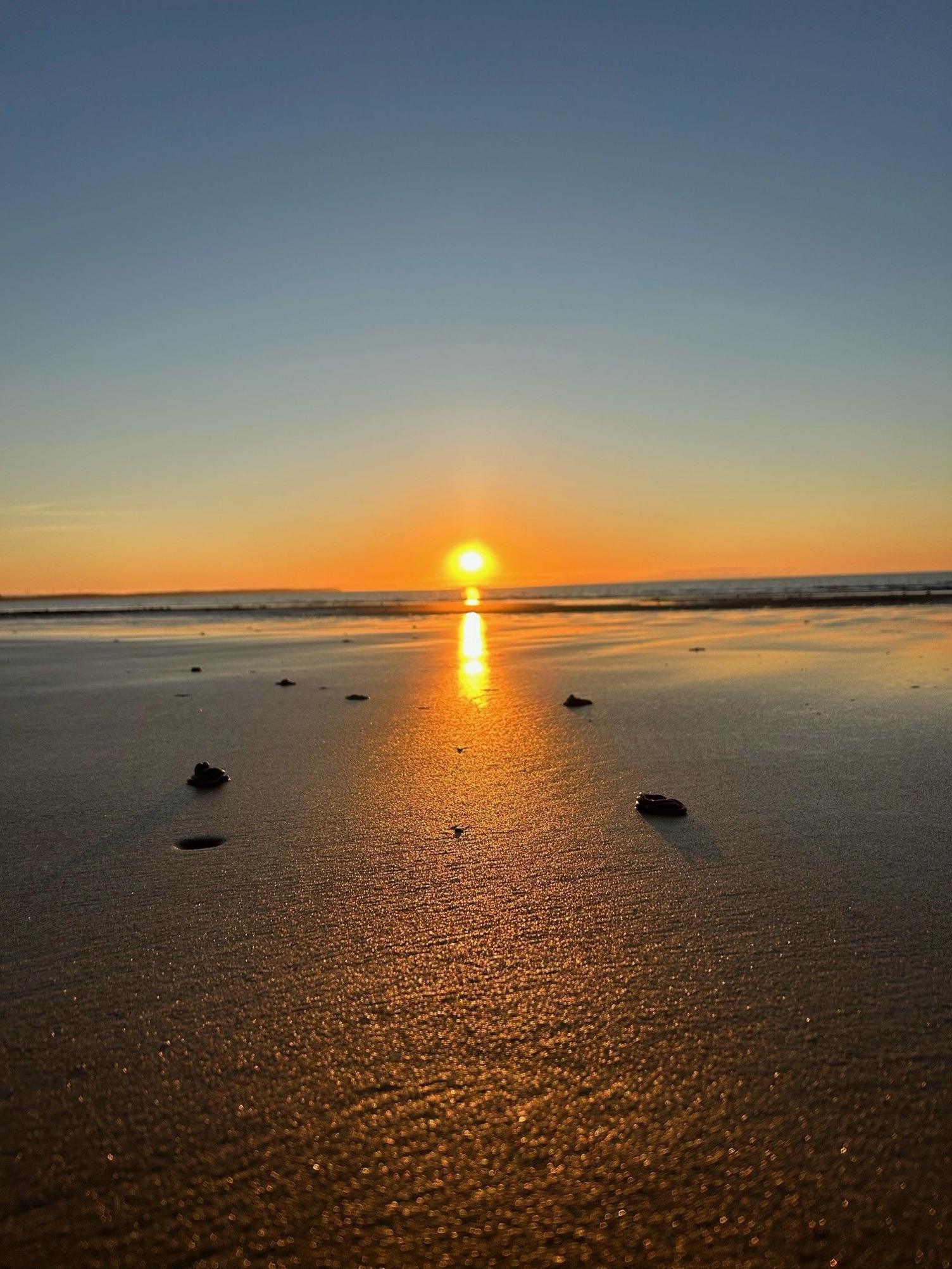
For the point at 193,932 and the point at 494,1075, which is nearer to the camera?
the point at 494,1075

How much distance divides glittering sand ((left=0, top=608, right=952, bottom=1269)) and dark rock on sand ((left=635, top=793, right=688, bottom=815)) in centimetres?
16

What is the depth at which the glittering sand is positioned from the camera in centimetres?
179

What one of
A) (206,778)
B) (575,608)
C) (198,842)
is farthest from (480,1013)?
(575,608)

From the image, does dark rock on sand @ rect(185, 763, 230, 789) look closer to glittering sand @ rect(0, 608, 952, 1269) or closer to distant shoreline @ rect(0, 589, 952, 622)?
glittering sand @ rect(0, 608, 952, 1269)

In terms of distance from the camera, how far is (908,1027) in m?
2.45

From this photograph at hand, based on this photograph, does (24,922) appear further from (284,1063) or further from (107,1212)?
(107,1212)

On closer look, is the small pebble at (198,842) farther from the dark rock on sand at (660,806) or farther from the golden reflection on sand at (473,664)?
the golden reflection on sand at (473,664)

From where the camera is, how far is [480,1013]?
2.58m

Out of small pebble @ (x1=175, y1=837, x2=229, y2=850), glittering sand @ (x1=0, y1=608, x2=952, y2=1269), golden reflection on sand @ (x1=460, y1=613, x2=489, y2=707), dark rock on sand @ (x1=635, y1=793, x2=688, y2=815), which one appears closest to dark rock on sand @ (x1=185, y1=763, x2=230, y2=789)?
glittering sand @ (x1=0, y1=608, x2=952, y2=1269)

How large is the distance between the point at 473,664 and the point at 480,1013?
37.1 feet

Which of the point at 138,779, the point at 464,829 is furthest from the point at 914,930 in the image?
the point at 138,779

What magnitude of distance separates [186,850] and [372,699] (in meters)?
5.58

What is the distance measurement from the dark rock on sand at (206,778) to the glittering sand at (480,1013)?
0.17 meters

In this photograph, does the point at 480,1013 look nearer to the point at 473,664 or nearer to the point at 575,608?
the point at 473,664
